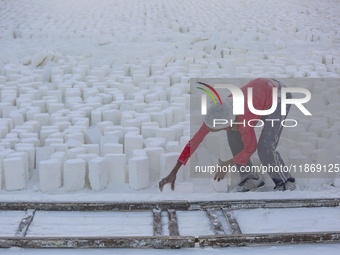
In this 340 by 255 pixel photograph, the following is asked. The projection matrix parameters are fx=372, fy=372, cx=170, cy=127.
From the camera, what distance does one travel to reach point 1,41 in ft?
22.9

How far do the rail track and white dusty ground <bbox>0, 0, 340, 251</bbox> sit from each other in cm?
6

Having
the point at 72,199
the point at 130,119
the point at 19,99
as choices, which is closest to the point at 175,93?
the point at 130,119

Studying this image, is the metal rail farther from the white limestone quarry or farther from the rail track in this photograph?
the white limestone quarry

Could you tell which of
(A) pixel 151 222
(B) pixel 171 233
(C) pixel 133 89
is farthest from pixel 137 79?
(B) pixel 171 233

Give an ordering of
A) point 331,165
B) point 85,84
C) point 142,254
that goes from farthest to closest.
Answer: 1. point 85,84
2. point 331,165
3. point 142,254

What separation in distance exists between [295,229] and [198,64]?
362cm

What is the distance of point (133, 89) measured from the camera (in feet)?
16.1

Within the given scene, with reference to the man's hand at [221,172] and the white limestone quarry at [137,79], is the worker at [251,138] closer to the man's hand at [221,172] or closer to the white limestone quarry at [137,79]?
the man's hand at [221,172]

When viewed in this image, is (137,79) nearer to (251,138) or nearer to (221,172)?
(221,172)

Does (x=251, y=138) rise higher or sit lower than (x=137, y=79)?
lower

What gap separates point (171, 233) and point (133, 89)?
2.70 metres

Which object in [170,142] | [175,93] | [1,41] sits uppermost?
[1,41]

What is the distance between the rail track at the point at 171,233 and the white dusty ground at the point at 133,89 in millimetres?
62

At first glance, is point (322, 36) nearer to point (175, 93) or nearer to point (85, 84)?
point (175, 93)
